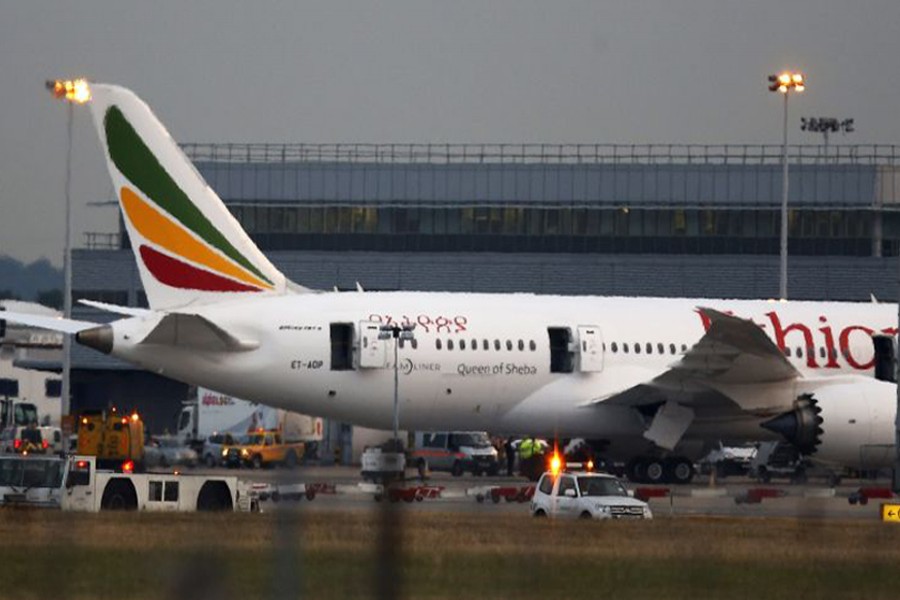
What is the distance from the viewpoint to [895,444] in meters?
47.1

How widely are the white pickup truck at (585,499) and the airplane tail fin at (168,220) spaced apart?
12.7m

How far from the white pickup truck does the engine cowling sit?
10791 mm

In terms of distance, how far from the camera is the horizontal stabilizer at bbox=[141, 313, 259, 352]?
→ 151ft

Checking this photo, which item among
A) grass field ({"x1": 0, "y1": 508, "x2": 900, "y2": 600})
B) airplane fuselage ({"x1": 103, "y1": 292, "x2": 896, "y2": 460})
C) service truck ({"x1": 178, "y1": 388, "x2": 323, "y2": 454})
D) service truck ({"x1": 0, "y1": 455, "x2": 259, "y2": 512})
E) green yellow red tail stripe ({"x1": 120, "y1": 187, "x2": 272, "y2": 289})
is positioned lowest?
grass field ({"x1": 0, "y1": 508, "x2": 900, "y2": 600})

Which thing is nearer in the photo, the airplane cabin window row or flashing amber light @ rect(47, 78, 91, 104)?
the airplane cabin window row

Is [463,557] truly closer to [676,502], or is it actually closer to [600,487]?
[600,487]

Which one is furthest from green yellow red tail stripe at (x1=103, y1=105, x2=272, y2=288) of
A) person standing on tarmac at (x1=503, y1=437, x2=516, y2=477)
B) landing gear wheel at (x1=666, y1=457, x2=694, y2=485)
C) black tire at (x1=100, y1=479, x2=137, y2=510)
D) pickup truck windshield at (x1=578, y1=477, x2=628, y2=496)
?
person standing on tarmac at (x1=503, y1=437, x2=516, y2=477)

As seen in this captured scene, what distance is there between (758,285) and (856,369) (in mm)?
38958

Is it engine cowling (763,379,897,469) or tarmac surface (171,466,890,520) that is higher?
engine cowling (763,379,897,469)

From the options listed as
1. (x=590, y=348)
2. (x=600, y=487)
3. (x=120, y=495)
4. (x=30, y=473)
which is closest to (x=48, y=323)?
(x=120, y=495)

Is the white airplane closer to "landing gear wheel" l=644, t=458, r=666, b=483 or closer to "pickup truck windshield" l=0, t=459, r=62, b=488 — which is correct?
"landing gear wheel" l=644, t=458, r=666, b=483

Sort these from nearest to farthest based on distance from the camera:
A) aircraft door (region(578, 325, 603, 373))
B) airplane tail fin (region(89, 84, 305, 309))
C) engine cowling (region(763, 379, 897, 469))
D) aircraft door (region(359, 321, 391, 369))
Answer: aircraft door (region(359, 321, 391, 369)) < engine cowling (region(763, 379, 897, 469)) < airplane tail fin (region(89, 84, 305, 309)) < aircraft door (region(578, 325, 603, 373))

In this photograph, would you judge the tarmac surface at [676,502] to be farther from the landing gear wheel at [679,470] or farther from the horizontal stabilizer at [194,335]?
the horizontal stabilizer at [194,335]

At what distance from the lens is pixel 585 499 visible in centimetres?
3775
